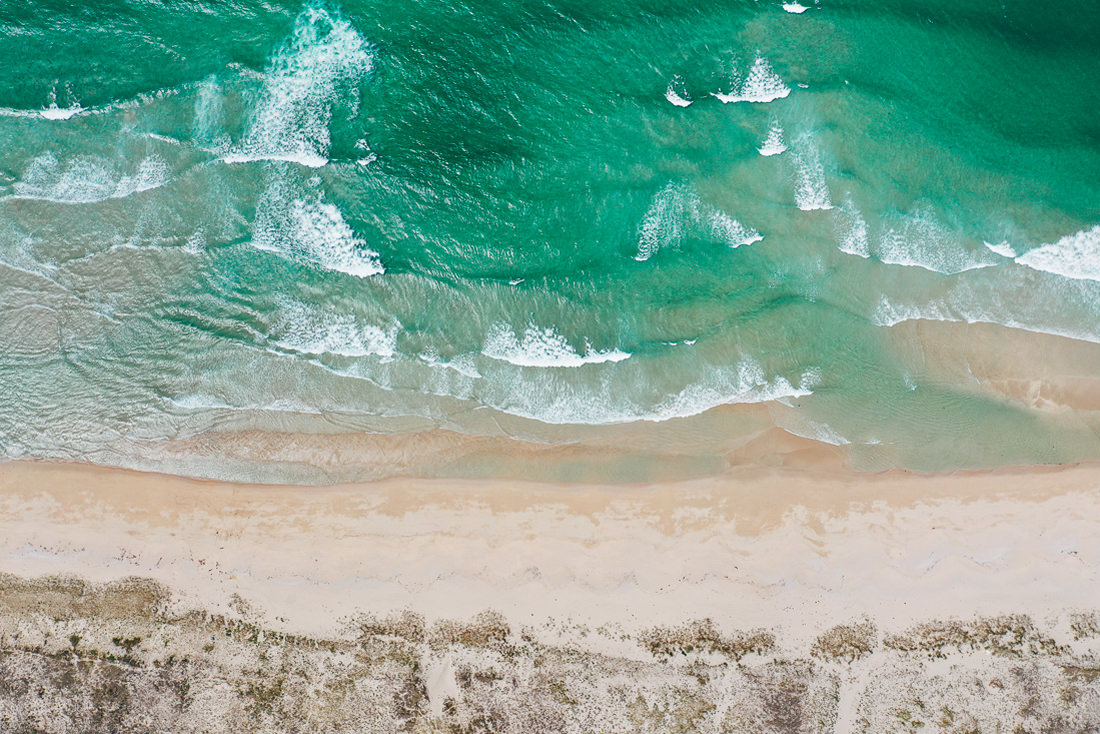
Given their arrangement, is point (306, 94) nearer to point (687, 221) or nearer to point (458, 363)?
point (458, 363)

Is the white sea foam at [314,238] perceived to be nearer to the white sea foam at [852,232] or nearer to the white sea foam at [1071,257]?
the white sea foam at [852,232]

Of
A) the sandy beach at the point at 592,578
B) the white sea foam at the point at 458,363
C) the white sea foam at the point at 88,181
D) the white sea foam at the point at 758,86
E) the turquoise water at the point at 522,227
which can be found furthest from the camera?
the white sea foam at the point at 758,86

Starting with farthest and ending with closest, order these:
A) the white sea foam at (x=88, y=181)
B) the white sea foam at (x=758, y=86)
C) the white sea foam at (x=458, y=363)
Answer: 1. the white sea foam at (x=758, y=86)
2. the white sea foam at (x=88, y=181)
3. the white sea foam at (x=458, y=363)

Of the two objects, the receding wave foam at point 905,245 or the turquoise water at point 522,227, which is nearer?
the turquoise water at point 522,227

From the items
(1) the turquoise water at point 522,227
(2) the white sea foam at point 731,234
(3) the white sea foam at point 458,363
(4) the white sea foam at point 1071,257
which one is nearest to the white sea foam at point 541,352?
(1) the turquoise water at point 522,227

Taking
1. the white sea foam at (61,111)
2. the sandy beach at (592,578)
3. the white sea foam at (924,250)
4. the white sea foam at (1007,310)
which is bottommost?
the sandy beach at (592,578)

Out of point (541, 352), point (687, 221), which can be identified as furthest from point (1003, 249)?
point (541, 352)

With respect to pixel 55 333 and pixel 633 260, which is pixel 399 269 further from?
pixel 55 333

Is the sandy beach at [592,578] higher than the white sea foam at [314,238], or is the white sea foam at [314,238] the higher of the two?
the white sea foam at [314,238]
